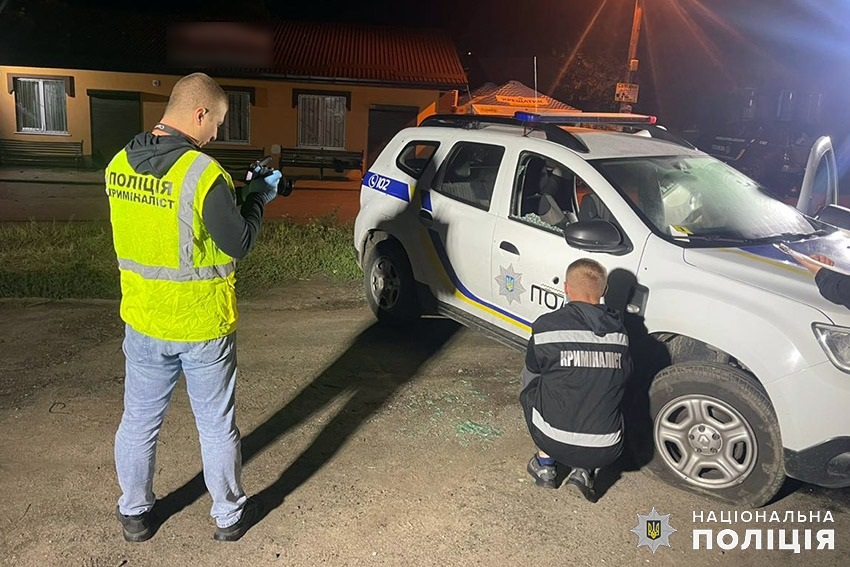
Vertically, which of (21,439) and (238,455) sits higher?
(238,455)

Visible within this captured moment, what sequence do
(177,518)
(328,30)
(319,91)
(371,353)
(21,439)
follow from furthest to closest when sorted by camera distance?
1. (328,30)
2. (319,91)
3. (371,353)
4. (21,439)
5. (177,518)

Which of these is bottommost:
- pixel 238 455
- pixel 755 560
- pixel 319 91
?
pixel 755 560

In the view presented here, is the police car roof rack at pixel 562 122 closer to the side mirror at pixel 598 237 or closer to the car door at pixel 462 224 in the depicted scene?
the car door at pixel 462 224

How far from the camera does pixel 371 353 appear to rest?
19.1 ft

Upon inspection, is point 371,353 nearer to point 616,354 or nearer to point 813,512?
point 616,354

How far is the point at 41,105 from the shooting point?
65.6ft

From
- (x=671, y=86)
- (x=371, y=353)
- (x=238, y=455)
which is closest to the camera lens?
(x=238, y=455)

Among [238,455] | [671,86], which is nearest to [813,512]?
[238,455]

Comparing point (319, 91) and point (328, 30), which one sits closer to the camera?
point (319, 91)

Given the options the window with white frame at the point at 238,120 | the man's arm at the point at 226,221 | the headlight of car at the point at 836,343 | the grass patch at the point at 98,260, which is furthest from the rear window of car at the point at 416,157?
the window with white frame at the point at 238,120

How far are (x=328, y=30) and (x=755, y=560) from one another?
72.5 feet

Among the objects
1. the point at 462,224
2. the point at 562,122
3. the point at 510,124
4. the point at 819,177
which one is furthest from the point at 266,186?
the point at 819,177

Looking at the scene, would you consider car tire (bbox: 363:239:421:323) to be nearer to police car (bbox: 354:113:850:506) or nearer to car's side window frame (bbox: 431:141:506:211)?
police car (bbox: 354:113:850:506)

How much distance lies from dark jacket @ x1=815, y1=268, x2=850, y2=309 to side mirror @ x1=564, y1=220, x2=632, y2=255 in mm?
985
